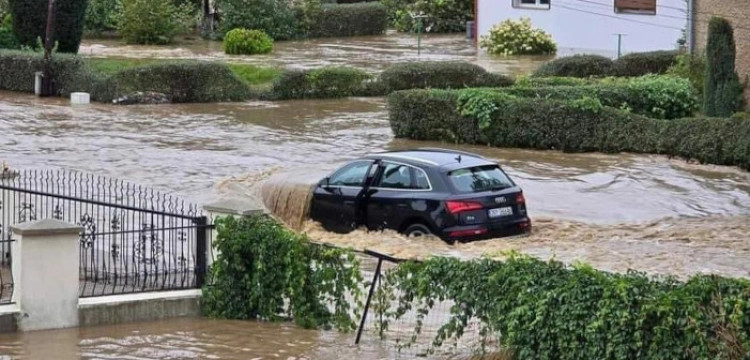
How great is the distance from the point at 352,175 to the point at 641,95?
43.5 ft

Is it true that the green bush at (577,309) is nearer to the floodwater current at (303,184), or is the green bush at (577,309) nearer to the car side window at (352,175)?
the floodwater current at (303,184)

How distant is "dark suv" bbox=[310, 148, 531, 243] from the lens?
19.2 m

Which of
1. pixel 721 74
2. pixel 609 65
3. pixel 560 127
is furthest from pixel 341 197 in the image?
pixel 609 65

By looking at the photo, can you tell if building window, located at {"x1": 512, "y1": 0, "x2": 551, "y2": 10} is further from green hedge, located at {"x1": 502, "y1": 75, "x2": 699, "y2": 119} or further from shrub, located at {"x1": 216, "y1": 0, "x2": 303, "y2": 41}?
green hedge, located at {"x1": 502, "y1": 75, "x2": 699, "y2": 119}

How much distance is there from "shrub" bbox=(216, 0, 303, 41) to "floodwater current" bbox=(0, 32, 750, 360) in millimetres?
18163

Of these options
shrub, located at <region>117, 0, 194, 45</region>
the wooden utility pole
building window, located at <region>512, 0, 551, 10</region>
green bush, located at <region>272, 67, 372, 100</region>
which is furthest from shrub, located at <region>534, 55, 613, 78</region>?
shrub, located at <region>117, 0, 194, 45</region>

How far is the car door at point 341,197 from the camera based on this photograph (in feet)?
66.3

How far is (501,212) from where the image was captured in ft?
63.7

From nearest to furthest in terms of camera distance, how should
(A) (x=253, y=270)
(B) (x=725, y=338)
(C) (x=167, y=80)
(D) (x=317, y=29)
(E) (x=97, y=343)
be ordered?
(B) (x=725, y=338) < (E) (x=97, y=343) < (A) (x=253, y=270) < (C) (x=167, y=80) < (D) (x=317, y=29)

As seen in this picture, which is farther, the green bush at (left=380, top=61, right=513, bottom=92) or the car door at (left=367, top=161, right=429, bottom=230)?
the green bush at (left=380, top=61, right=513, bottom=92)

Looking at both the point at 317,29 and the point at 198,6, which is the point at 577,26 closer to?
the point at 317,29

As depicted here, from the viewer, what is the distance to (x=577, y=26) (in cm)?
5156

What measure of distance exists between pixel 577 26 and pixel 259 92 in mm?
17252

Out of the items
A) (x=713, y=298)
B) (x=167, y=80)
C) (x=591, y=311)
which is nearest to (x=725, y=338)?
(x=713, y=298)
